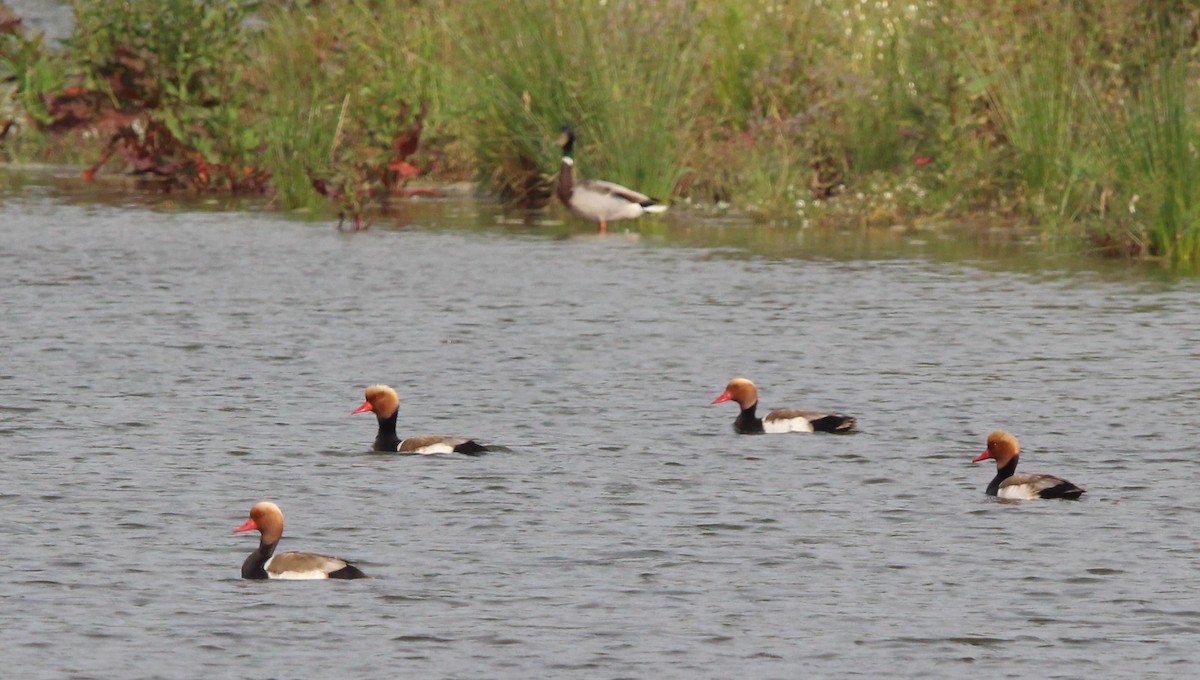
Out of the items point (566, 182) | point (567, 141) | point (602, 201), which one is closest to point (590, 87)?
point (567, 141)

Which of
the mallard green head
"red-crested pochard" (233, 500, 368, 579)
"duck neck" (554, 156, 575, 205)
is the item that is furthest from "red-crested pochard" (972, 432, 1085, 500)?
the mallard green head

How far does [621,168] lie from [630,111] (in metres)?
0.70

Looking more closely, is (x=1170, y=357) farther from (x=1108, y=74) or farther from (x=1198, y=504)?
(x=1108, y=74)

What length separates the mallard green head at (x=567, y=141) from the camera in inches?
965

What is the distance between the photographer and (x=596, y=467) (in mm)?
11492

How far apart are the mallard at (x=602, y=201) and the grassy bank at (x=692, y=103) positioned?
113 cm

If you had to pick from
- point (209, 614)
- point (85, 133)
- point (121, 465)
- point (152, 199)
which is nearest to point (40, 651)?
point (209, 614)

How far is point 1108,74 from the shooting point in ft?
80.2

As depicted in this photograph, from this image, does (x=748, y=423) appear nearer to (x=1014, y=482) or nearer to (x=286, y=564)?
(x=1014, y=482)

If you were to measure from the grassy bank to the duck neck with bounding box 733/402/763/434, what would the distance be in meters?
8.24

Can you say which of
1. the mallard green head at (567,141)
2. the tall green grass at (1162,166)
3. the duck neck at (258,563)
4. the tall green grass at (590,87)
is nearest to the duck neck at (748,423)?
the duck neck at (258,563)

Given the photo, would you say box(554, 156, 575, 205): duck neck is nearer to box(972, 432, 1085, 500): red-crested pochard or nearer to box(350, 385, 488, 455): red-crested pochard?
box(350, 385, 488, 455): red-crested pochard

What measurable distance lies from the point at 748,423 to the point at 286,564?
4.23 meters

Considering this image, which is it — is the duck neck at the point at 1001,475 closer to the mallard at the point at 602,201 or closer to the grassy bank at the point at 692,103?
the grassy bank at the point at 692,103
